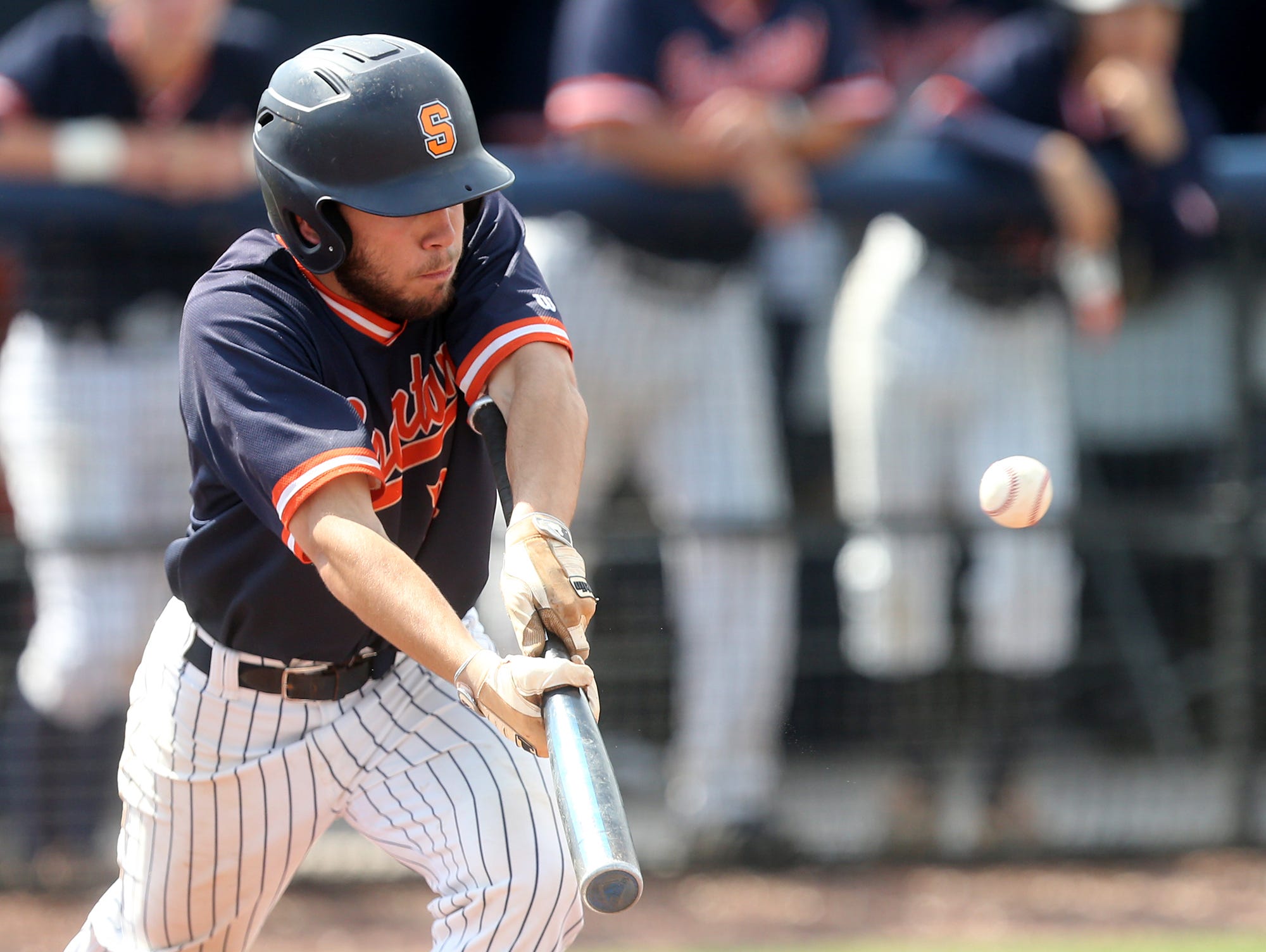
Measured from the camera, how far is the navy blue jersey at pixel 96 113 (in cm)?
437

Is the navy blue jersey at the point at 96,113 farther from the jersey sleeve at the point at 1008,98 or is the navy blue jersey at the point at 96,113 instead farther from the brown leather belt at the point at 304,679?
the brown leather belt at the point at 304,679

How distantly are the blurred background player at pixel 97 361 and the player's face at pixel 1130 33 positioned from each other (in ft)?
7.68

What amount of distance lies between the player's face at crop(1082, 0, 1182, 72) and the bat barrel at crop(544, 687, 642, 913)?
10.8 ft

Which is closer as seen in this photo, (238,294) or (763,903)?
(238,294)

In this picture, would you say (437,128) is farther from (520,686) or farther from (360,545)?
(520,686)

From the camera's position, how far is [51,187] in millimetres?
4336

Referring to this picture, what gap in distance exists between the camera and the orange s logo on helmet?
7.73 ft

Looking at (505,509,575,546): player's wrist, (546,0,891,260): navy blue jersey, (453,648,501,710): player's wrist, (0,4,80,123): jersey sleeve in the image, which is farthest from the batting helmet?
(0,4,80,123): jersey sleeve

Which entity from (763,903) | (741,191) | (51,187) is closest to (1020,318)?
(741,191)

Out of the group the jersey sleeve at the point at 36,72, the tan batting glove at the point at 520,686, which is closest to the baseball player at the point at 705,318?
the jersey sleeve at the point at 36,72

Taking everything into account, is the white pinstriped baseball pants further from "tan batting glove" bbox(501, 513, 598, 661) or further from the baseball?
the baseball

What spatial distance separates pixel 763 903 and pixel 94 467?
2136 mm

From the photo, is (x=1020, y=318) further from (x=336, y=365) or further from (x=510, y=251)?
(x=336, y=365)

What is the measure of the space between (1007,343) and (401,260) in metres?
2.60
